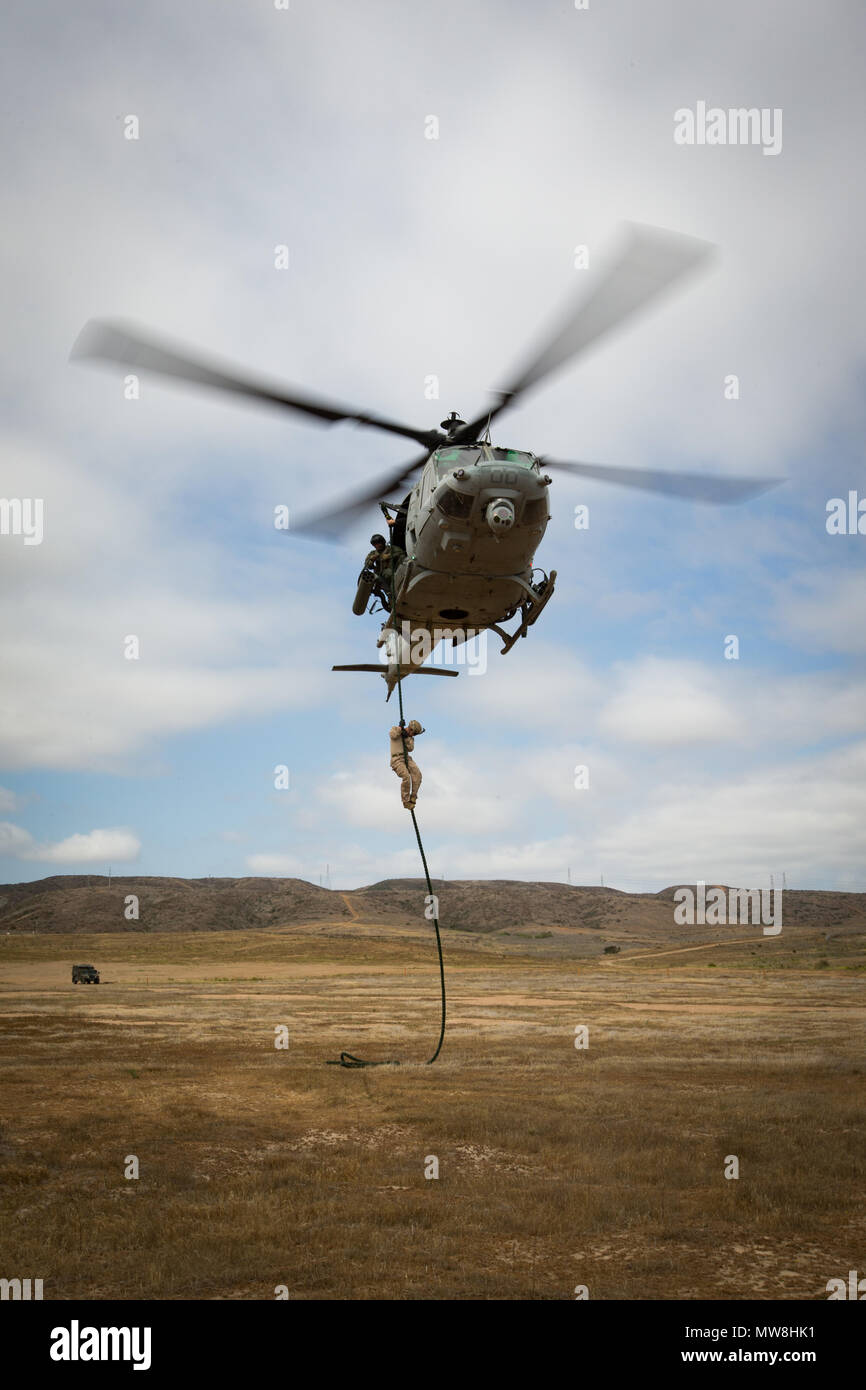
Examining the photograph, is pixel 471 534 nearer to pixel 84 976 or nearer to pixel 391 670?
pixel 391 670

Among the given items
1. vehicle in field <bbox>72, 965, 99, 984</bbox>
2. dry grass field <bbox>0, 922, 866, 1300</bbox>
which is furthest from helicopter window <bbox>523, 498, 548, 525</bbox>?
vehicle in field <bbox>72, 965, 99, 984</bbox>

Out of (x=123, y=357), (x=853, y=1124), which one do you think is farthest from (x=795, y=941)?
(x=123, y=357)

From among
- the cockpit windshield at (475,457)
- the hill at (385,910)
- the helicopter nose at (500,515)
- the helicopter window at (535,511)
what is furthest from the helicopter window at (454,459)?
the hill at (385,910)

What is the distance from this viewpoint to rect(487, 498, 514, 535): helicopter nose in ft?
33.3

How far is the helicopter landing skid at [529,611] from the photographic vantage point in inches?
476

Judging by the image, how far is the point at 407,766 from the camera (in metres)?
12.3

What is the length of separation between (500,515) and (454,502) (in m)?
0.59

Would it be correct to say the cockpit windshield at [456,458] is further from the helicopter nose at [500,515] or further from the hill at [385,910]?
the hill at [385,910]

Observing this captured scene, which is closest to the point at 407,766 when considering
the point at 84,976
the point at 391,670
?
the point at 391,670

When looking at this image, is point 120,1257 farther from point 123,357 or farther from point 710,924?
point 710,924

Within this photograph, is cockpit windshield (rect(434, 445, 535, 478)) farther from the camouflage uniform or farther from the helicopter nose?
the camouflage uniform

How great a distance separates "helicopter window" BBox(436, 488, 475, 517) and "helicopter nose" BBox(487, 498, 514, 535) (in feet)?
0.84
